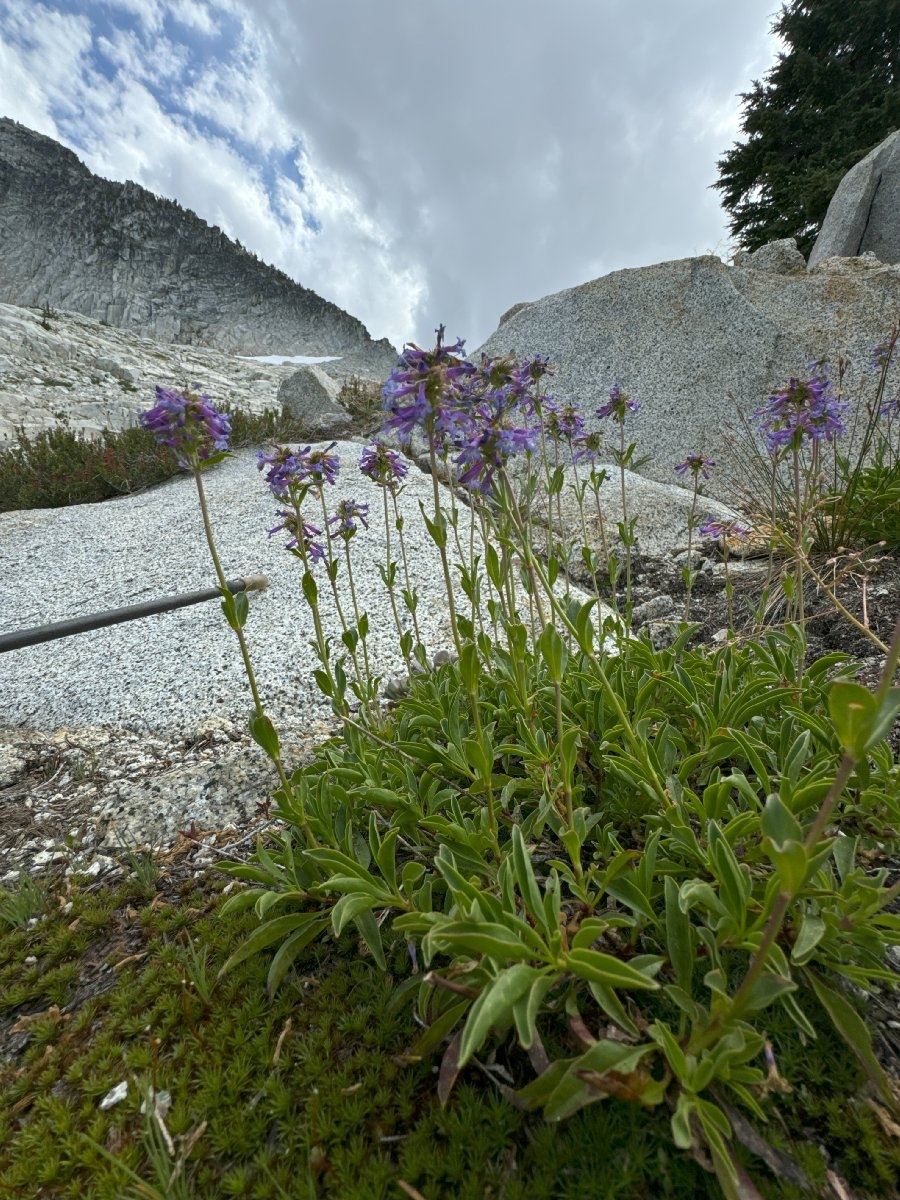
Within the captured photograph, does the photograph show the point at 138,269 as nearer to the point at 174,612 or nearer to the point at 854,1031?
the point at 174,612

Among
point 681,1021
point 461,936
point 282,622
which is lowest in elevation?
point 282,622

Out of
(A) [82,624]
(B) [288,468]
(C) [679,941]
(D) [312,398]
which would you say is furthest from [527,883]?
(D) [312,398]

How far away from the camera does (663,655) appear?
250 centimetres

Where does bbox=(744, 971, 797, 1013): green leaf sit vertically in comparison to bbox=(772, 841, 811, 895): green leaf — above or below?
below

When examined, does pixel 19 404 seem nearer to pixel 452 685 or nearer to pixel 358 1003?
pixel 452 685

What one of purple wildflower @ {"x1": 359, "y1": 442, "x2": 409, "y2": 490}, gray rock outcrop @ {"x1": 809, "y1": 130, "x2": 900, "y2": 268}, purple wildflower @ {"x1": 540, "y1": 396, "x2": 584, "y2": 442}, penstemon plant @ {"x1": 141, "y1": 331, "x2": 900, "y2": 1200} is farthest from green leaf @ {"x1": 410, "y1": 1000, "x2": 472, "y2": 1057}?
gray rock outcrop @ {"x1": 809, "y1": 130, "x2": 900, "y2": 268}

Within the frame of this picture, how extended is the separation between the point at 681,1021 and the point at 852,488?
14.1ft

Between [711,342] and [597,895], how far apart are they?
7.92 meters

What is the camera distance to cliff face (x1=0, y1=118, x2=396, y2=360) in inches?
1638

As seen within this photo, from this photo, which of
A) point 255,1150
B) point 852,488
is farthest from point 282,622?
point 852,488

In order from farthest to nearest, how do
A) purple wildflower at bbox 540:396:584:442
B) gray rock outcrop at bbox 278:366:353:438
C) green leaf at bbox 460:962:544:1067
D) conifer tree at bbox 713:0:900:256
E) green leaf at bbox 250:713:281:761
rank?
conifer tree at bbox 713:0:900:256 → gray rock outcrop at bbox 278:366:353:438 → purple wildflower at bbox 540:396:584:442 → green leaf at bbox 250:713:281:761 → green leaf at bbox 460:962:544:1067

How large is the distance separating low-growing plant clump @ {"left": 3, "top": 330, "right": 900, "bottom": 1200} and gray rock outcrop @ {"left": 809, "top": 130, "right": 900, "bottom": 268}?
34.9ft

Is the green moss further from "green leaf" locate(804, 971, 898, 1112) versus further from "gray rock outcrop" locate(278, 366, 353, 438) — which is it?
"gray rock outcrop" locate(278, 366, 353, 438)

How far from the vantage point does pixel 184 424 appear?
63.7 inches
